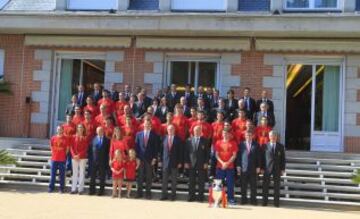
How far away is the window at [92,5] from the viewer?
1945cm

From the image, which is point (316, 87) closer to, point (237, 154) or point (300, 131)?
point (300, 131)

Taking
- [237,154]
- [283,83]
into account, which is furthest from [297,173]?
[283,83]

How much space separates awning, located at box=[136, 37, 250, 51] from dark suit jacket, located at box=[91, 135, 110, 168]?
4.54 meters

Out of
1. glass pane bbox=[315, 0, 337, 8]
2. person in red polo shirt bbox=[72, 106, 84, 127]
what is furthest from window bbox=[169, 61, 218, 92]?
person in red polo shirt bbox=[72, 106, 84, 127]

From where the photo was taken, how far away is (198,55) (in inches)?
733

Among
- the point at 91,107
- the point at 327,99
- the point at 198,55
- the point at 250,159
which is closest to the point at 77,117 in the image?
the point at 91,107

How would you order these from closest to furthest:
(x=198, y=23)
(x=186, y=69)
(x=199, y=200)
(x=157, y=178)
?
1. (x=199, y=200)
2. (x=157, y=178)
3. (x=198, y=23)
4. (x=186, y=69)

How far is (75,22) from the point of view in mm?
18188

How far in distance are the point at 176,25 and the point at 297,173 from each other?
5.45 m

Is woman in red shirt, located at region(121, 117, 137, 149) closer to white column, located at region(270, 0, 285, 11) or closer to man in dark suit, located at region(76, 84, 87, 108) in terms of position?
man in dark suit, located at region(76, 84, 87, 108)

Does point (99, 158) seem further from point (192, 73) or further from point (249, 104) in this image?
point (192, 73)

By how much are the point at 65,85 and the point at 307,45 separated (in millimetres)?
7713

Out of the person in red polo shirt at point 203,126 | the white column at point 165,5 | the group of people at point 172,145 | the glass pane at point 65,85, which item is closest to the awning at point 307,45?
the group of people at point 172,145

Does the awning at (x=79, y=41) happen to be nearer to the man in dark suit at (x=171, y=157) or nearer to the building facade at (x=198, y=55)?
the building facade at (x=198, y=55)
